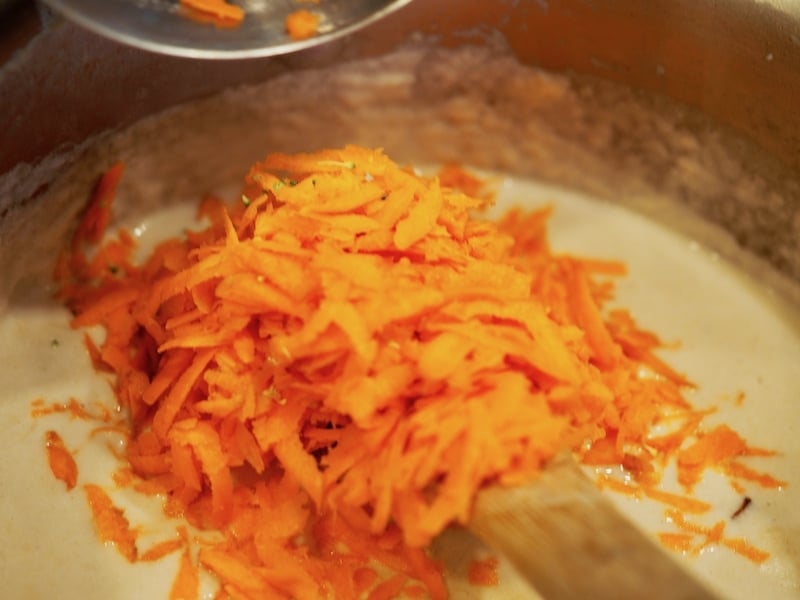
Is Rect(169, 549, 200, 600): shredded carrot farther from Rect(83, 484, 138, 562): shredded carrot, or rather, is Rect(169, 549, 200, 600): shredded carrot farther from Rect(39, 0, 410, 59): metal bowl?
Rect(39, 0, 410, 59): metal bowl

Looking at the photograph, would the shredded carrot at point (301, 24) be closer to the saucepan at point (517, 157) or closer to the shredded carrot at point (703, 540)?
the saucepan at point (517, 157)

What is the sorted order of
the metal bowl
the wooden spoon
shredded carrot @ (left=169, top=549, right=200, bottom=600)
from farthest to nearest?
shredded carrot @ (left=169, top=549, right=200, bottom=600) → the metal bowl → the wooden spoon

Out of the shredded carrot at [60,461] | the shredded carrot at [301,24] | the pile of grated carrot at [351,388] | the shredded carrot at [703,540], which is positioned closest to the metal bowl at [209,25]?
the shredded carrot at [301,24]

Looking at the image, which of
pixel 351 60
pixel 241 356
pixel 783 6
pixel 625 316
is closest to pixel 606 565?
pixel 241 356

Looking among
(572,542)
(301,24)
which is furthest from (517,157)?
(572,542)

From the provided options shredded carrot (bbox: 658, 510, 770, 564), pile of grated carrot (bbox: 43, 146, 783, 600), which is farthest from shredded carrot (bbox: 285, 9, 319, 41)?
shredded carrot (bbox: 658, 510, 770, 564)

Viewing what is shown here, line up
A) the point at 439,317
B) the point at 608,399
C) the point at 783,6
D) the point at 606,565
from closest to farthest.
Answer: the point at 606,565 < the point at 439,317 < the point at 608,399 < the point at 783,6

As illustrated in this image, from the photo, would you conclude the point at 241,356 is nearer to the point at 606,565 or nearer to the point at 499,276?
the point at 499,276
